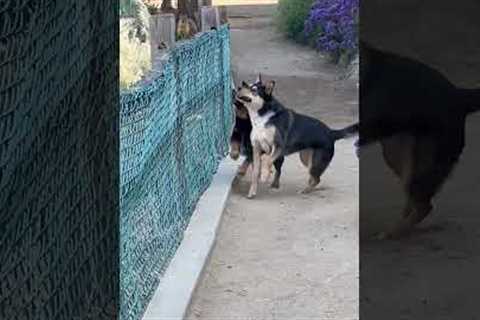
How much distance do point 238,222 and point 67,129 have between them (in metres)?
6.65

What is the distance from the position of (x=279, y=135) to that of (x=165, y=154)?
2558 millimetres

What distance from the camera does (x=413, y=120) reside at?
2.00 meters

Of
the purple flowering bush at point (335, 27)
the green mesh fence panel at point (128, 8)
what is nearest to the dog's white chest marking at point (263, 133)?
the green mesh fence panel at point (128, 8)

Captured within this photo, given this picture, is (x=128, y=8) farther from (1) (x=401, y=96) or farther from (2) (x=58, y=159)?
(2) (x=58, y=159)

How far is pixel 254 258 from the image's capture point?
7.19 m

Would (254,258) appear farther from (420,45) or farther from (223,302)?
(420,45)

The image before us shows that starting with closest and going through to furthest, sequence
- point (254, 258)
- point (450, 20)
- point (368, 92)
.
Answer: point (450, 20) < point (368, 92) < point (254, 258)

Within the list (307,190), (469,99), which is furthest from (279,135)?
(469,99)

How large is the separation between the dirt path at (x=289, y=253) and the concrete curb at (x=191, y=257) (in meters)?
0.08

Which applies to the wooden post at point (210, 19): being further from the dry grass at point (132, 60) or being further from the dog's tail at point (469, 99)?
the dog's tail at point (469, 99)

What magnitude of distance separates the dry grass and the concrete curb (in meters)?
1.03

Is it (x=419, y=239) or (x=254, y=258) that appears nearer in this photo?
(x=419, y=239)

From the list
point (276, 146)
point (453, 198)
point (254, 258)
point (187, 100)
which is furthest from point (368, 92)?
point (276, 146)

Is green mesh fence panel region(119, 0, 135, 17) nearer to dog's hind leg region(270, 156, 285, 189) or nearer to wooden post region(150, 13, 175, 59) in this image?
wooden post region(150, 13, 175, 59)
